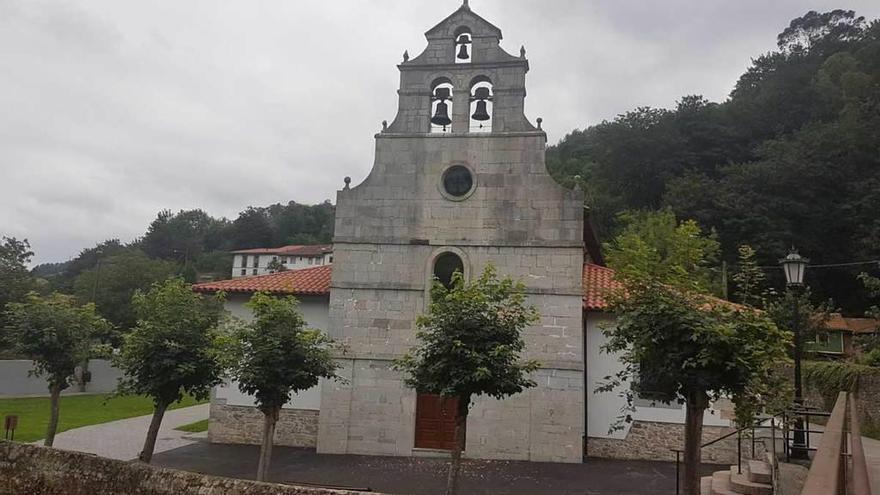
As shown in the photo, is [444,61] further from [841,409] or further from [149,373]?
[841,409]

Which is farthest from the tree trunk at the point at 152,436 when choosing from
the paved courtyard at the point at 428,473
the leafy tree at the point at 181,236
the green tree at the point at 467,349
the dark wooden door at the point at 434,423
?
the leafy tree at the point at 181,236

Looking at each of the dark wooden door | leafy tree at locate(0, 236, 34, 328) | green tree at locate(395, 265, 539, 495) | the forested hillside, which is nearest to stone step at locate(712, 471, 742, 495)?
green tree at locate(395, 265, 539, 495)

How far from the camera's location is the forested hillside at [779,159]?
3681cm

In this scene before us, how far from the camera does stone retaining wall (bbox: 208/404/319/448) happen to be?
57.1ft

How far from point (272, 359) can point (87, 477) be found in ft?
19.5

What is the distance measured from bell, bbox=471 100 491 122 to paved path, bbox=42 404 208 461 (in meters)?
13.0

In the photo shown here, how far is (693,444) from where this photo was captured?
8383 mm

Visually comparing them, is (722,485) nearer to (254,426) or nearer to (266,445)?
(266,445)

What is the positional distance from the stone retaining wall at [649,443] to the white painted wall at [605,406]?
14 centimetres

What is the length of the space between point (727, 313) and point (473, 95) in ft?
35.6

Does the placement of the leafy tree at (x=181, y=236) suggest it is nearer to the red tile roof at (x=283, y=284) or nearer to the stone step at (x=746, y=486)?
the red tile roof at (x=283, y=284)

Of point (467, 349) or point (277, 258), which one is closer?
point (467, 349)

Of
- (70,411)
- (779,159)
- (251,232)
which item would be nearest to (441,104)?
(70,411)

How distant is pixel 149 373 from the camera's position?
12.9m
